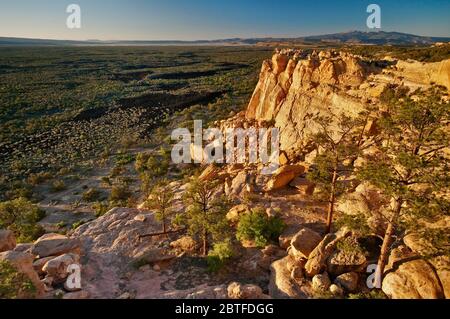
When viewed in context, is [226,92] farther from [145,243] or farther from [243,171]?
[145,243]

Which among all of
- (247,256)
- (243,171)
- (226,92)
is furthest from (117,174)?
(226,92)

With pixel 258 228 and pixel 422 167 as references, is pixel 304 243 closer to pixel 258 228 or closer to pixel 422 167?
pixel 258 228

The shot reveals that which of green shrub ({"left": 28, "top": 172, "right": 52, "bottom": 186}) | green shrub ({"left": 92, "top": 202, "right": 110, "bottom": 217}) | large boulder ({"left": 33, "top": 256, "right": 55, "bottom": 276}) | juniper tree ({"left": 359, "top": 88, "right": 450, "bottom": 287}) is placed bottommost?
green shrub ({"left": 92, "top": 202, "right": 110, "bottom": 217})

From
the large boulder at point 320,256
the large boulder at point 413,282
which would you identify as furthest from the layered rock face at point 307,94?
the large boulder at point 413,282

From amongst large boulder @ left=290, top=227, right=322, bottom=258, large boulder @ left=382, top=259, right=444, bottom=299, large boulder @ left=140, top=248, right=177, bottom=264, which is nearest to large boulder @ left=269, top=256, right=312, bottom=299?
large boulder @ left=290, top=227, right=322, bottom=258

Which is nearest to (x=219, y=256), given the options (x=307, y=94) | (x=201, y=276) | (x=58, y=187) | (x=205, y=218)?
(x=201, y=276)

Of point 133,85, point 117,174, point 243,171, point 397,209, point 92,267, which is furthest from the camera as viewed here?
point 133,85

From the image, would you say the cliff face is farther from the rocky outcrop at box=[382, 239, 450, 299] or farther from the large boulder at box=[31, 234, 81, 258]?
the large boulder at box=[31, 234, 81, 258]
